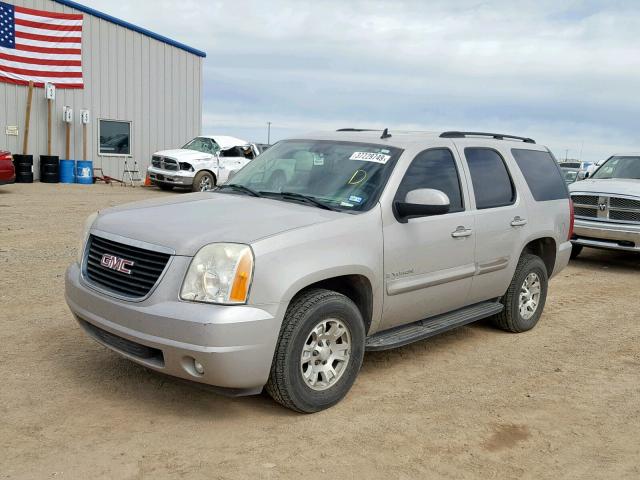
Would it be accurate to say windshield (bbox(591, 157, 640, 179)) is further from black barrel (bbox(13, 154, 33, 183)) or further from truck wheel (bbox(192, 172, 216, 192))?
black barrel (bbox(13, 154, 33, 183))

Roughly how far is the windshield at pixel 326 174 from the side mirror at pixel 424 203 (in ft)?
0.73

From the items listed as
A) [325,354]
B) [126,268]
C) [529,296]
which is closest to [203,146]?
[529,296]

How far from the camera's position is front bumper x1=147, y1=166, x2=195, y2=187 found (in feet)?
65.1

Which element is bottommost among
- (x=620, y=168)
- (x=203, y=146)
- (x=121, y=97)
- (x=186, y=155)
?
(x=620, y=168)

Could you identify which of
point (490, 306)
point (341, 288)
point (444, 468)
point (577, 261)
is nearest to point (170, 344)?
point (341, 288)

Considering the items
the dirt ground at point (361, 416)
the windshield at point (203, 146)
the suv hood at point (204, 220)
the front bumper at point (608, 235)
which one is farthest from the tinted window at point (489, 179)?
the windshield at point (203, 146)

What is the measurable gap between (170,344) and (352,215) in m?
1.46

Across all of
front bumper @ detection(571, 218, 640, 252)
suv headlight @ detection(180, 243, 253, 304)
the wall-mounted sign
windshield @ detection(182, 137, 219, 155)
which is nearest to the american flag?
the wall-mounted sign

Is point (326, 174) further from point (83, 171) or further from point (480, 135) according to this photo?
point (83, 171)

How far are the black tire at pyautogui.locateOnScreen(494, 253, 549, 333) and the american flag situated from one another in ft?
63.3

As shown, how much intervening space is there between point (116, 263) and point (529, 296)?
3.98 m

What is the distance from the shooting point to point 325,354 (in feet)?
13.5

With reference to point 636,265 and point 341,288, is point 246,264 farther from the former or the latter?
point 636,265

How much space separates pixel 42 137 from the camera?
71.3 ft
